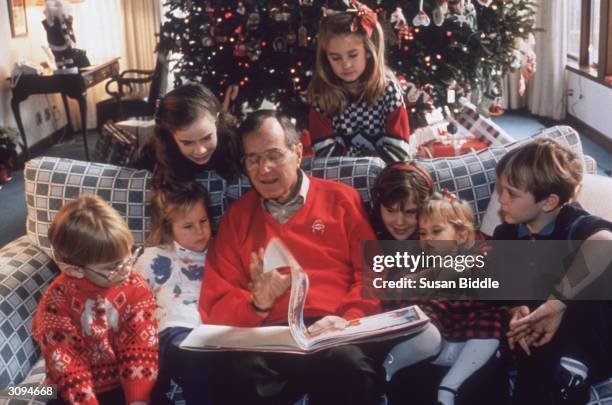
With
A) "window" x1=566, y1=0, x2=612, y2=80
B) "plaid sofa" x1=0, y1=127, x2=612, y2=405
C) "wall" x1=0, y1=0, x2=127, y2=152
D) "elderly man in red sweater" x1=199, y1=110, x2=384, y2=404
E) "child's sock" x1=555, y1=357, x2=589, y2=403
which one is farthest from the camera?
"wall" x1=0, y1=0, x2=127, y2=152

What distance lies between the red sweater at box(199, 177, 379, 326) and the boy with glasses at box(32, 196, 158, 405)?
0.69 ft

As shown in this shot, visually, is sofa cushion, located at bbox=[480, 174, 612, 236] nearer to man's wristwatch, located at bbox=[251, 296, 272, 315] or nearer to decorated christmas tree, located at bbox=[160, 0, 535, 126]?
man's wristwatch, located at bbox=[251, 296, 272, 315]

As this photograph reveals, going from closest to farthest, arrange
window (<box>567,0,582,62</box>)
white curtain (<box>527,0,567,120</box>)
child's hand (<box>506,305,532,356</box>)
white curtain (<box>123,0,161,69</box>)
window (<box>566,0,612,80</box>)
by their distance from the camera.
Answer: child's hand (<box>506,305,532,356</box>) < window (<box>566,0,612,80</box>) < white curtain (<box>527,0,567,120</box>) < window (<box>567,0,582,62</box>) < white curtain (<box>123,0,161,69</box>)

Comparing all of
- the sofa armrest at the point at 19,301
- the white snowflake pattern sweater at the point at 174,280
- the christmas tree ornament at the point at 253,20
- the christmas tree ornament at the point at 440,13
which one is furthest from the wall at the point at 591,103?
the sofa armrest at the point at 19,301

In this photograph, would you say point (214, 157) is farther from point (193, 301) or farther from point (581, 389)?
point (581, 389)

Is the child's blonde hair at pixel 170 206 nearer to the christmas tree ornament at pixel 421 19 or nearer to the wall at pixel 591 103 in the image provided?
the christmas tree ornament at pixel 421 19

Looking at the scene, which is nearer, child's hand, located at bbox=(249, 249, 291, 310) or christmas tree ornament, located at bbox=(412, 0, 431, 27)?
child's hand, located at bbox=(249, 249, 291, 310)

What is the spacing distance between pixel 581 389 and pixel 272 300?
71cm

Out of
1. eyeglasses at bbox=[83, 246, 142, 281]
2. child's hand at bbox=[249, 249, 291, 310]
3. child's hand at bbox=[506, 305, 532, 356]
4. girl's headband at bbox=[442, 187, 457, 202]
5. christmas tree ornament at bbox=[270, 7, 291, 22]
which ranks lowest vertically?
child's hand at bbox=[506, 305, 532, 356]

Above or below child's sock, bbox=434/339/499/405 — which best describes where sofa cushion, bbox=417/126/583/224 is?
above

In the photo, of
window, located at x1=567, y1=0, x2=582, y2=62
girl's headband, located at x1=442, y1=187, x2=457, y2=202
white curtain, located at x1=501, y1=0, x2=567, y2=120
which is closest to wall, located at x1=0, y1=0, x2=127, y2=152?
white curtain, located at x1=501, y1=0, x2=567, y2=120

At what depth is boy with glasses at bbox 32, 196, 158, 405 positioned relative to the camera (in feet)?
5.12

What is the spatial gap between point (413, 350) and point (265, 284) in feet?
1.24

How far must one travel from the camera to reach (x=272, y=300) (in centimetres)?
168
